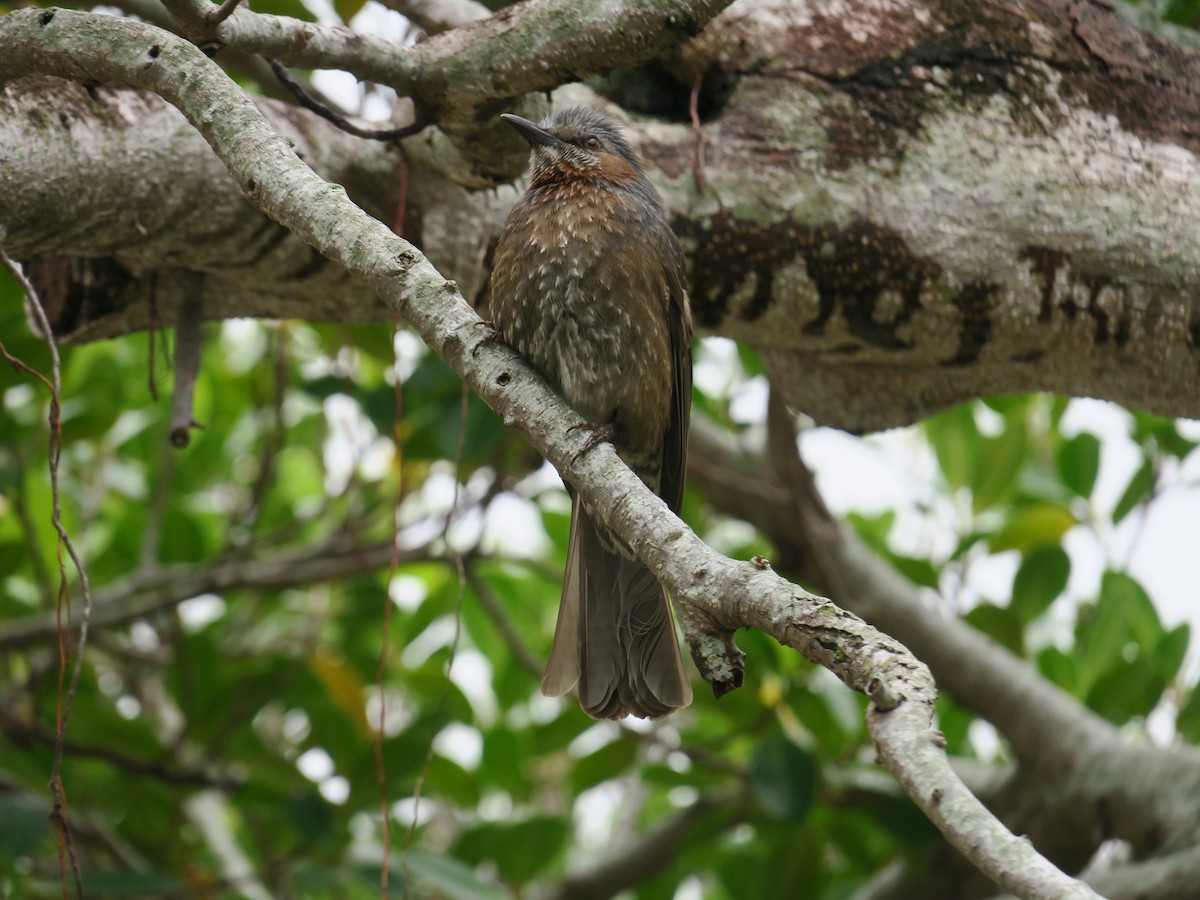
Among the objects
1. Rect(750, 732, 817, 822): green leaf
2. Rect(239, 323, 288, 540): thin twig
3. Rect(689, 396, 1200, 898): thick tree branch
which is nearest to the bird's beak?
Rect(689, 396, 1200, 898): thick tree branch

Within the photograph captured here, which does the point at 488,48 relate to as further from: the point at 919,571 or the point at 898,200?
the point at 919,571

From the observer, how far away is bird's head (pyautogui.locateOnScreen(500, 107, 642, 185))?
2.76 metres

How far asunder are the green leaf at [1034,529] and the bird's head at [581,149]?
1.96m

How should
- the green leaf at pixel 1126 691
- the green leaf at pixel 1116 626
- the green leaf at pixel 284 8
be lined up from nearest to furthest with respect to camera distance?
the green leaf at pixel 284 8
the green leaf at pixel 1126 691
the green leaf at pixel 1116 626

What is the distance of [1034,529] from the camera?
408cm

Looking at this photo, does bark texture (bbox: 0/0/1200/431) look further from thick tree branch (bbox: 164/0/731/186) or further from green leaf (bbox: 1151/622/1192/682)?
green leaf (bbox: 1151/622/1192/682)

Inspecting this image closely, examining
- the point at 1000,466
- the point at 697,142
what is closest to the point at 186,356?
the point at 697,142

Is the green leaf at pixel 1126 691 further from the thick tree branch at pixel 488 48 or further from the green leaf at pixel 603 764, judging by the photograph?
the thick tree branch at pixel 488 48

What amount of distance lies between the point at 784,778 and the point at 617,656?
1.05m

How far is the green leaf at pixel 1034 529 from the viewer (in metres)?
4.07

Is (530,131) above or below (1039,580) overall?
above

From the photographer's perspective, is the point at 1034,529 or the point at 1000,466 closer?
the point at 1034,529

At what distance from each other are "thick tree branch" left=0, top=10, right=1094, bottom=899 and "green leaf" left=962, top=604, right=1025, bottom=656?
7.61 ft

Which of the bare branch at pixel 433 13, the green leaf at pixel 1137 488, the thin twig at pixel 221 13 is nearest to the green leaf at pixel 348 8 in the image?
the bare branch at pixel 433 13
